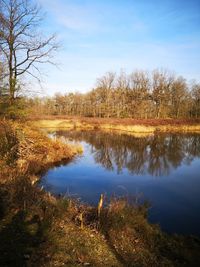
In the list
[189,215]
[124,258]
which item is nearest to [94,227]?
[124,258]

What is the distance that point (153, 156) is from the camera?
20.3m

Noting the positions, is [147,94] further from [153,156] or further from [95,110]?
[153,156]

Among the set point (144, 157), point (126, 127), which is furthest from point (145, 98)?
point (144, 157)

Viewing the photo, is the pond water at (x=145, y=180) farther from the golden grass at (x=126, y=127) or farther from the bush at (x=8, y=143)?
the golden grass at (x=126, y=127)

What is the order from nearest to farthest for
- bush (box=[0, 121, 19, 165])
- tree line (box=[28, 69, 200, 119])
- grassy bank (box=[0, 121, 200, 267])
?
grassy bank (box=[0, 121, 200, 267]), bush (box=[0, 121, 19, 165]), tree line (box=[28, 69, 200, 119])

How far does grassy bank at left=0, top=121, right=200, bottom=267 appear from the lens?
225 inches

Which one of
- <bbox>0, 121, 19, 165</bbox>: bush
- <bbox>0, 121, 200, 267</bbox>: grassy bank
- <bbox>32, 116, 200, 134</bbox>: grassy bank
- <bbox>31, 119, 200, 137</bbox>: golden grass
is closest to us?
<bbox>0, 121, 200, 267</bbox>: grassy bank

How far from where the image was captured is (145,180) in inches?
554

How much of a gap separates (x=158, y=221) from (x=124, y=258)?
315 centimetres

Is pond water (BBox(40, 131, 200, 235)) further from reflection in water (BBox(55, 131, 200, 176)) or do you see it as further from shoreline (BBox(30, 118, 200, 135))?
shoreline (BBox(30, 118, 200, 135))

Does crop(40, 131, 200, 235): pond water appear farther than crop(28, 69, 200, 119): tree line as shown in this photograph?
No

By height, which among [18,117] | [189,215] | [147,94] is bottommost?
[189,215]

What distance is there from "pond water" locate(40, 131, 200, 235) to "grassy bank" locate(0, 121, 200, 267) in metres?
1.33

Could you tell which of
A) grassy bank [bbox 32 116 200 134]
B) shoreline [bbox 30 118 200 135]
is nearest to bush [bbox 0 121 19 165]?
grassy bank [bbox 32 116 200 134]
